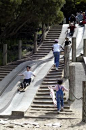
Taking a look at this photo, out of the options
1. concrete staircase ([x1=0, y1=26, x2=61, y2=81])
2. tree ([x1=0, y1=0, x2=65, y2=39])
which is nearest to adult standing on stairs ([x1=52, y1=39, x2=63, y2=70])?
concrete staircase ([x1=0, y1=26, x2=61, y2=81])

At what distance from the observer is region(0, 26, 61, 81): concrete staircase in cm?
2178

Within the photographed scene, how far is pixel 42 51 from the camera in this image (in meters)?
26.0

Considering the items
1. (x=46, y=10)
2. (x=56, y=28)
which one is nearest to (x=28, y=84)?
(x=46, y=10)

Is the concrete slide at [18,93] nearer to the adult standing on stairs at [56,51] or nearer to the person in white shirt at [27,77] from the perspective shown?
the person in white shirt at [27,77]

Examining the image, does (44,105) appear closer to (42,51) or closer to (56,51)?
(56,51)

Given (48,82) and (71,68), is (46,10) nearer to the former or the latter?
(48,82)

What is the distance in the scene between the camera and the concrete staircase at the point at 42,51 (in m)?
21.8

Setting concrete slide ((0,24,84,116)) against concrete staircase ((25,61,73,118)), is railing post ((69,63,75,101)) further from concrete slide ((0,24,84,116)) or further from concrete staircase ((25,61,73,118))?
concrete slide ((0,24,84,116))

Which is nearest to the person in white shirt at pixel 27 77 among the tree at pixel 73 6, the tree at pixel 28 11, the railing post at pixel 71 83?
the railing post at pixel 71 83

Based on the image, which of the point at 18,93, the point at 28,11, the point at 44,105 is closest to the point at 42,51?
the point at 28,11

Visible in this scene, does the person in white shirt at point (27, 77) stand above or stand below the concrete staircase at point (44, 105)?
above

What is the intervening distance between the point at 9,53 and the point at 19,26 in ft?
8.43

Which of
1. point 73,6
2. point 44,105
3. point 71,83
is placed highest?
point 73,6

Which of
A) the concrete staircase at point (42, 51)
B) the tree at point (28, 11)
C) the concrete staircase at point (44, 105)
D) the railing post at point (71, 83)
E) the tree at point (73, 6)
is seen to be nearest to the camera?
the concrete staircase at point (44, 105)
